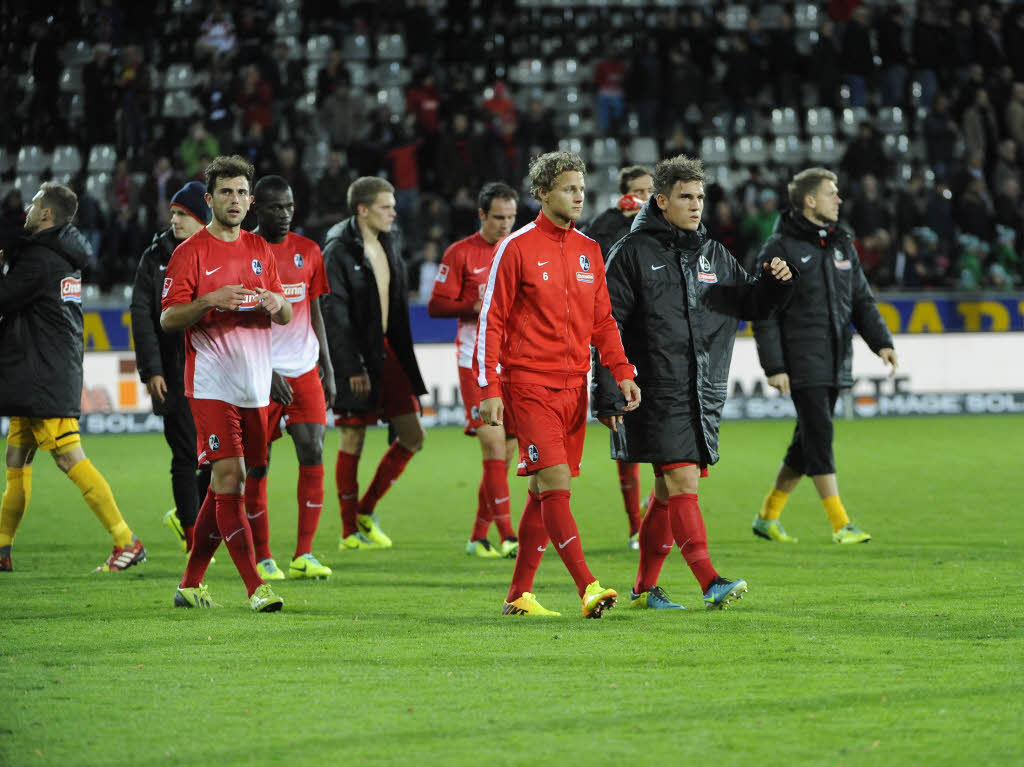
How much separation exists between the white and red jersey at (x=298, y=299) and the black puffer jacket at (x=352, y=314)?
0.93 m

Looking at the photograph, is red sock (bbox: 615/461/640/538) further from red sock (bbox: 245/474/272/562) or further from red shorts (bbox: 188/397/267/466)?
red shorts (bbox: 188/397/267/466)

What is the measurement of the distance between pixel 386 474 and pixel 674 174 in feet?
13.1

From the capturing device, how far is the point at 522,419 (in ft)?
22.5

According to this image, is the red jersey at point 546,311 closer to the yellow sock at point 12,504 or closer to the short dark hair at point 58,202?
the short dark hair at point 58,202

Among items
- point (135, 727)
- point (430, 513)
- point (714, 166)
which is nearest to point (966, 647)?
point (135, 727)

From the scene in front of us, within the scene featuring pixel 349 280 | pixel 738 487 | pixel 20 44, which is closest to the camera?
pixel 349 280

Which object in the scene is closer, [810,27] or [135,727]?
[135,727]

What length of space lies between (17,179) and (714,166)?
11.6 meters

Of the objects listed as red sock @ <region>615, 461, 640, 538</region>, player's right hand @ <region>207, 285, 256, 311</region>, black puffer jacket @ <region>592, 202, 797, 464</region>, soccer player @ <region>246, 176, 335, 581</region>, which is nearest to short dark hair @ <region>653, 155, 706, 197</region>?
black puffer jacket @ <region>592, 202, 797, 464</region>

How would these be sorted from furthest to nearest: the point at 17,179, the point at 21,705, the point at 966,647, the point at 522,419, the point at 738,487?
the point at 17,179 < the point at 738,487 < the point at 522,419 < the point at 966,647 < the point at 21,705

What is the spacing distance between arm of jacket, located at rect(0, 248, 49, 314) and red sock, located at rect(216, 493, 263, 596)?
2629 millimetres

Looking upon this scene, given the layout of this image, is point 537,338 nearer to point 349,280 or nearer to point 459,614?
point 459,614

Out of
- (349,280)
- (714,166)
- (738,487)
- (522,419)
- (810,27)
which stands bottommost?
(738,487)

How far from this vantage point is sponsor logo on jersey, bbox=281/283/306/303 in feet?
28.7
